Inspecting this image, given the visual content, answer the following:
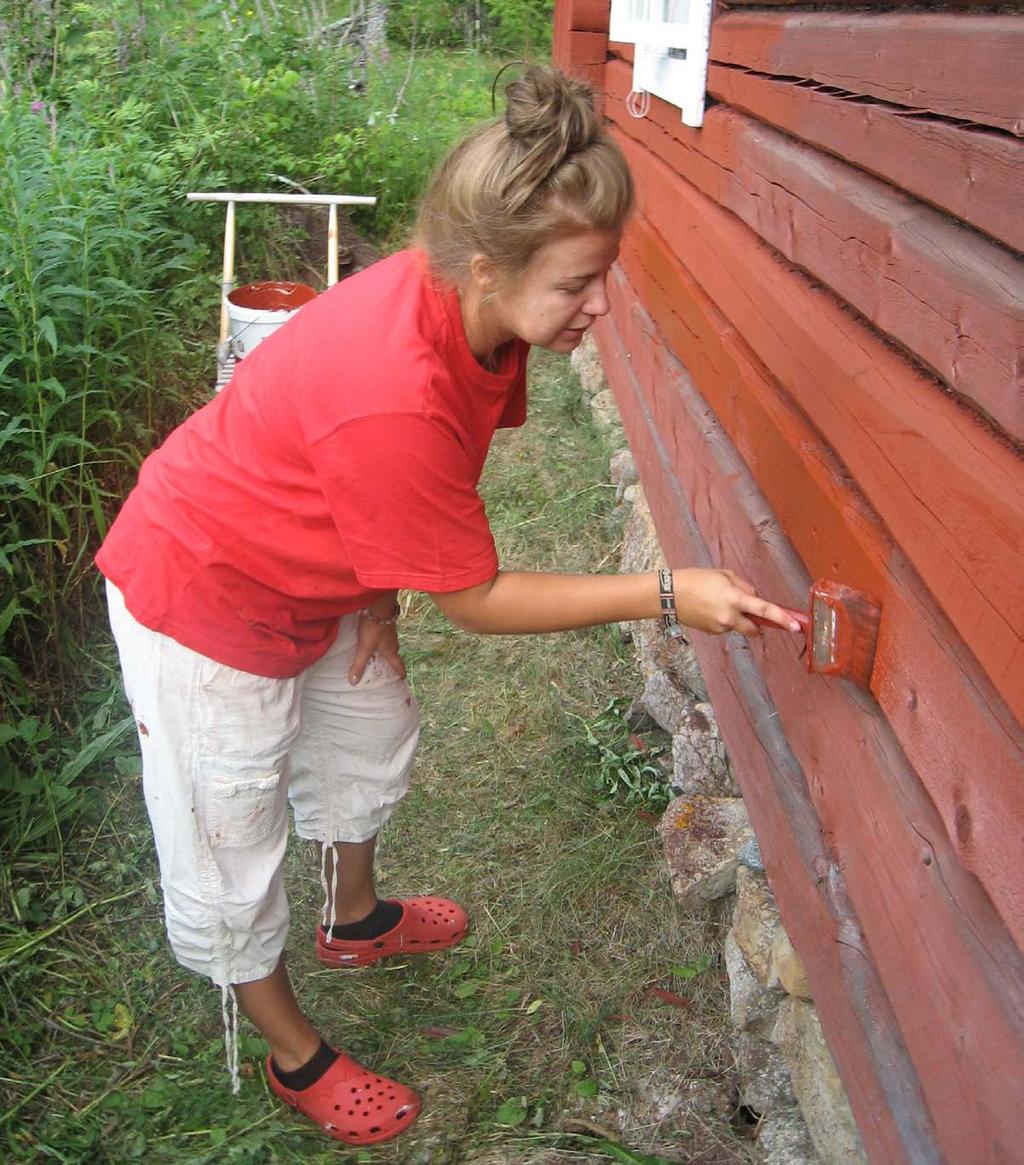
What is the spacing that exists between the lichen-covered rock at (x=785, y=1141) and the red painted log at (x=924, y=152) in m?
1.54

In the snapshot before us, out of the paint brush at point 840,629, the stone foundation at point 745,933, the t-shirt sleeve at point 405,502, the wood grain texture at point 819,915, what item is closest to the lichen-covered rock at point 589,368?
the stone foundation at point 745,933

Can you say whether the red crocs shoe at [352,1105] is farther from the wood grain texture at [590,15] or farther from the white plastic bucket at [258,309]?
the wood grain texture at [590,15]

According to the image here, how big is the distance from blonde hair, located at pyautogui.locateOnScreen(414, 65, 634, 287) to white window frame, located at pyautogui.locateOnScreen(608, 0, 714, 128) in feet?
5.68

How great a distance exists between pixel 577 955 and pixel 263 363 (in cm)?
155

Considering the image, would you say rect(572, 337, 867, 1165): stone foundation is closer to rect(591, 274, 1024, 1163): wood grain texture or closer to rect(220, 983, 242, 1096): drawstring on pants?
rect(591, 274, 1024, 1163): wood grain texture

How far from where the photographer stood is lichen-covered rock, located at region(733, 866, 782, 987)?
232 centimetres

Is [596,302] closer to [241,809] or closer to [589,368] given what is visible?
[241,809]

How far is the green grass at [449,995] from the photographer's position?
2211mm

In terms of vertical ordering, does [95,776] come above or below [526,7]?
below

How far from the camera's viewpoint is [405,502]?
5.10 feet

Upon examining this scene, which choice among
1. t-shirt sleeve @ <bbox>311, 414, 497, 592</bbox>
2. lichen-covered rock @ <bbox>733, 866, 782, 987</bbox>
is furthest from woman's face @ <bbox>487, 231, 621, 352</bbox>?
lichen-covered rock @ <bbox>733, 866, 782, 987</bbox>

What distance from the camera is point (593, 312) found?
5.19 ft

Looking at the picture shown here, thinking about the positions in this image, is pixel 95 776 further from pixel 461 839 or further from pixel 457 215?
pixel 457 215

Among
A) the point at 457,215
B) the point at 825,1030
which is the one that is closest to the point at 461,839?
the point at 825,1030
